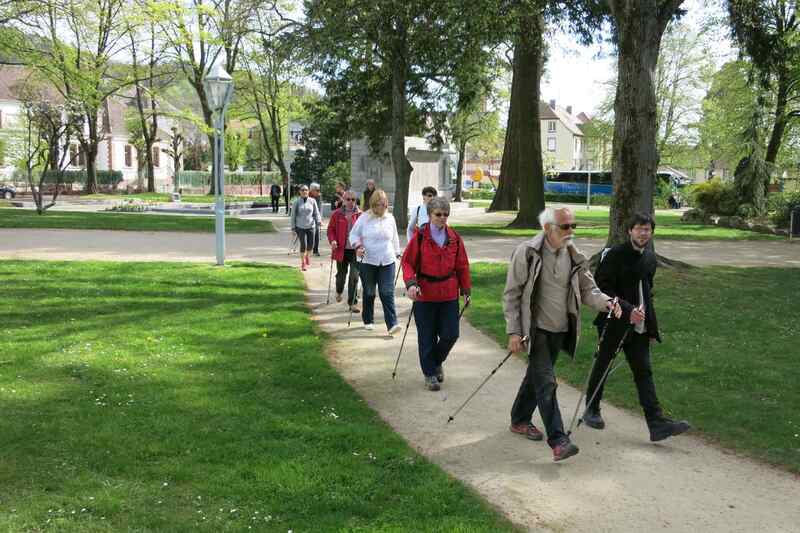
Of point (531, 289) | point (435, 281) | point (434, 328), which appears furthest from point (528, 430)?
point (435, 281)

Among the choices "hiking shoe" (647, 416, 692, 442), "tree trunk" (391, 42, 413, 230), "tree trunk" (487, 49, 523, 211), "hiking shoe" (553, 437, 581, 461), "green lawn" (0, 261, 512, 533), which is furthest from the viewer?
"tree trunk" (487, 49, 523, 211)

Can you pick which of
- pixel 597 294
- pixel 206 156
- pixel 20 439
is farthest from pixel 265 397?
pixel 206 156

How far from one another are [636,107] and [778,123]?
2482cm

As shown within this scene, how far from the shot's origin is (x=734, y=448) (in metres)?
5.85

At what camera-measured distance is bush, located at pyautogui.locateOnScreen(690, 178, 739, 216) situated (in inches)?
1358

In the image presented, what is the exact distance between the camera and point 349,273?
11484 millimetres

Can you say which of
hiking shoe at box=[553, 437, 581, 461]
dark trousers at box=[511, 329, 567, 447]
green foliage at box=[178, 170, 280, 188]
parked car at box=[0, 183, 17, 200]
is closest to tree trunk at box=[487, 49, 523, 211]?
dark trousers at box=[511, 329, 567, 447]

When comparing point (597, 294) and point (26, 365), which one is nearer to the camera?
point (597, 294)

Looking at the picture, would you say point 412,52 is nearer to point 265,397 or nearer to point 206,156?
point 265,397

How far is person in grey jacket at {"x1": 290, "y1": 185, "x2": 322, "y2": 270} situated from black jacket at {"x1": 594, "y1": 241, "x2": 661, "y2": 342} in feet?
31.3

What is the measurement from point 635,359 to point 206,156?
265 feet

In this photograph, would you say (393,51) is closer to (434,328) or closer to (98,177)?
(434,328)

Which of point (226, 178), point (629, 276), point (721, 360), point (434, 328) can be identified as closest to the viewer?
point (629, 276)

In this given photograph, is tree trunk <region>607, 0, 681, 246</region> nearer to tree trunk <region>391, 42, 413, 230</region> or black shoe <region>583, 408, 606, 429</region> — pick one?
black shoe <region>583, 408, 606, 429</region>
